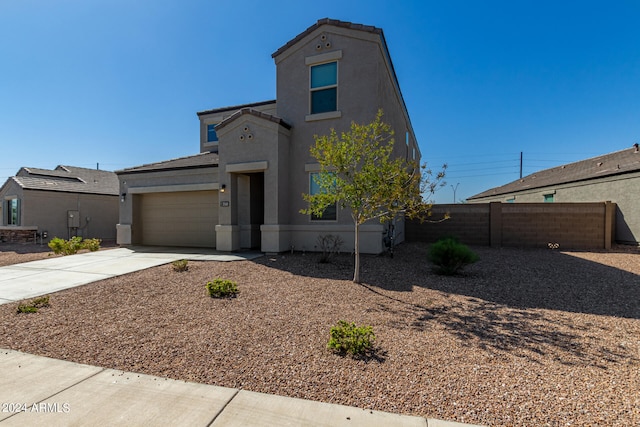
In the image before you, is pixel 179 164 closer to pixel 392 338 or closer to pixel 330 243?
pixel 330 243

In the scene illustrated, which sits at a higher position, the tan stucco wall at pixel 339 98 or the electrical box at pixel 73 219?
the tan stucco wall at pixel 339 98

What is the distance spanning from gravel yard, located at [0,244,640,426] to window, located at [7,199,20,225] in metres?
17.9

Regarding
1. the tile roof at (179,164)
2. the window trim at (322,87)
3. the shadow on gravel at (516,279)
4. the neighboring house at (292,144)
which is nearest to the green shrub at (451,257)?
the shadow on gravel at (516,279)

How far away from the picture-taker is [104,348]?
420 centimetres

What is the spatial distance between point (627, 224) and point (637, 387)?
16843 millimetres

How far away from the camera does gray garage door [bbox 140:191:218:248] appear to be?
14.1 metres

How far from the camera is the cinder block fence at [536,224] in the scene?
14070 millimetres

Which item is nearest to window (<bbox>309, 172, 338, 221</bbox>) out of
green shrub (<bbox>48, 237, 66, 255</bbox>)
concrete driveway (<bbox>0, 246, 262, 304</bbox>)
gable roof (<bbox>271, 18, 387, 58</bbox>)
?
concrete driveway (<bbox>0, 246, 262, 304</bbox>)

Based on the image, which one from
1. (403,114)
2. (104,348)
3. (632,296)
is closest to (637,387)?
(632,296)

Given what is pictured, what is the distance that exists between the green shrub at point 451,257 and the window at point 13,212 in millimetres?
24741

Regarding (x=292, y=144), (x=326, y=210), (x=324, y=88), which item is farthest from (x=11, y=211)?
(x=324, y=88)

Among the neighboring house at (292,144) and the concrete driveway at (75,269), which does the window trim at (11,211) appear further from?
the neighboring house at (292,144)

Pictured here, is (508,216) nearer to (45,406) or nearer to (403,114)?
(403,114)

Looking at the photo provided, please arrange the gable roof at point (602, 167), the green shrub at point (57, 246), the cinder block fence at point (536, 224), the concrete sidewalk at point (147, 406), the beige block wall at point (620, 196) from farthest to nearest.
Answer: the gable roof at point (602, 167)
the beige block wall at point (620, 196)
the cinder block fence at point (536, 224)
the green shrub at point (57, 246)
the concrete sidewalk at point (147, 406)
